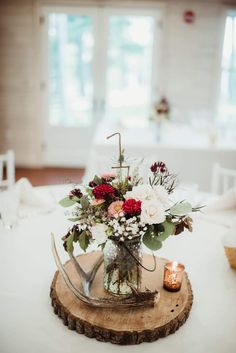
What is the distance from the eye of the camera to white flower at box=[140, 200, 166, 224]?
1.17 m

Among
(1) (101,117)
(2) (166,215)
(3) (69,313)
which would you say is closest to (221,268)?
(2) (166,215)

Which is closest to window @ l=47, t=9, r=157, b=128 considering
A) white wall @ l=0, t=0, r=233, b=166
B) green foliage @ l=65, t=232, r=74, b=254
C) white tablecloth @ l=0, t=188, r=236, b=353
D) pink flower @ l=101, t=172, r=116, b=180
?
white wall @ l=0, t=0, r=233, b=166

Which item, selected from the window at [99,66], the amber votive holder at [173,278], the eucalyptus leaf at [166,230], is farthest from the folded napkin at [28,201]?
the window at [99,66]

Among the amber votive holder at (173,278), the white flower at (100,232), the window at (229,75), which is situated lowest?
the amber votive holder at (173,278)

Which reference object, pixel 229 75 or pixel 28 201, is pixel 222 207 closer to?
pixel 28 201

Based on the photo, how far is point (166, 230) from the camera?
4.04 feet

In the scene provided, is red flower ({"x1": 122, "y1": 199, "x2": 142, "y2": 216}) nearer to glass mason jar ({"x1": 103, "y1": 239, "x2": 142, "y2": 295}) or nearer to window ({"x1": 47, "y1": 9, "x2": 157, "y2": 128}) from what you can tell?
glass mason jar ({"x1": 103, "y1": 239, "x2": 142, "y2": 295})

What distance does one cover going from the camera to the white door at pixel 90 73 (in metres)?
4.90

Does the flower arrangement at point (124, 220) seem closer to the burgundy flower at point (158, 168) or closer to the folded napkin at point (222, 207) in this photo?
the burgundy flower at point (158, 168)

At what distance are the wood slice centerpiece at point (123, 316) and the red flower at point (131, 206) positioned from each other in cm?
37

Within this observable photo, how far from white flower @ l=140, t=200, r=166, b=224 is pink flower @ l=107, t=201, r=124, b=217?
70 mm

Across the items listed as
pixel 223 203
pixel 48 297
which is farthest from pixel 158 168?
pixel 223 203

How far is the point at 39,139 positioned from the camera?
530cm

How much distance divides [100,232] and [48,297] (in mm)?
395
